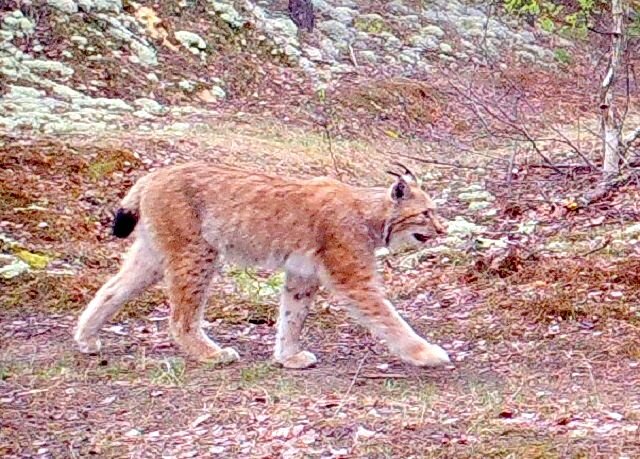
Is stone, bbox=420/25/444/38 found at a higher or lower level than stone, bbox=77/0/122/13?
lower

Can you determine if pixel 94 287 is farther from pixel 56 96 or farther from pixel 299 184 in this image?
pixel 56 96

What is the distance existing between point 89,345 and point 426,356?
187cm

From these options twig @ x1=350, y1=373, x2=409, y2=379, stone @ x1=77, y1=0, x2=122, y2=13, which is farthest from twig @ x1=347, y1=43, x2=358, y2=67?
twig @ x1=350, y1=373, x2=409, y2=379

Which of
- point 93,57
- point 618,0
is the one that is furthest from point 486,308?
point 93,57

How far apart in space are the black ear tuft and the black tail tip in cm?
142

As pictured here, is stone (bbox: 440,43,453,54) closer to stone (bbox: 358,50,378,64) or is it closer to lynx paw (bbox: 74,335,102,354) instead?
stone (bbox: 358,50,378,64)

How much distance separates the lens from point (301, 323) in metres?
6.08

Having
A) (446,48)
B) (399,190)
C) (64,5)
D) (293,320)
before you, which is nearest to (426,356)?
(293,320)

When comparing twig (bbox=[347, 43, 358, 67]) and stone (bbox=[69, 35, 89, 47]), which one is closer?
stone (bbox=[69, 35, 89, 47])

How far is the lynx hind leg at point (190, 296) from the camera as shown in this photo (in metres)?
6.04

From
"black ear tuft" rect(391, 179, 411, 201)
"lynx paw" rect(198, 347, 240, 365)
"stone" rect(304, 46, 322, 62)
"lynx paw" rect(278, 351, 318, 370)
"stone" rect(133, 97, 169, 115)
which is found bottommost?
"stone" rect(133, 97, 169, 115)

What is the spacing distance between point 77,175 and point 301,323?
3940 mm

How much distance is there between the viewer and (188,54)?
1441cm

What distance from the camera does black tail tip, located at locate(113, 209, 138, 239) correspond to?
6270 mm
